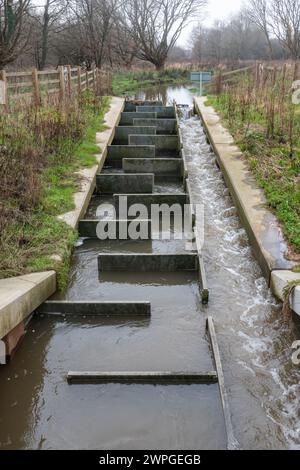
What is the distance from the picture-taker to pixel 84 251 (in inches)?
289

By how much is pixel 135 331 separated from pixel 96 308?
613 millimetres

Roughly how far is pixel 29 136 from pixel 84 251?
140 inches

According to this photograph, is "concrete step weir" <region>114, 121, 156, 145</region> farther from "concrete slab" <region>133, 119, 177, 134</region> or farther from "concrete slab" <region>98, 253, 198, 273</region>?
"concrete slab" <region>98, 253, 198, 273</region>

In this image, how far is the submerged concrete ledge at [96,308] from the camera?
5.55 meters

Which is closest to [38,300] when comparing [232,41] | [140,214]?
[140,214]

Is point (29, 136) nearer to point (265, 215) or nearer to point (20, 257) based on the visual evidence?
point (20, 257)

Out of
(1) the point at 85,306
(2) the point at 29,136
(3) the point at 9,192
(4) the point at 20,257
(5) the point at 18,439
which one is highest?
(2) the point at 29,136

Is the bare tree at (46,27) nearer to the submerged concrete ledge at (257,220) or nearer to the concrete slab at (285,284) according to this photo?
the submerged concrete ledge at (257,220)

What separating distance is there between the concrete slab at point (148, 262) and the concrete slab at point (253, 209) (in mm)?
1064

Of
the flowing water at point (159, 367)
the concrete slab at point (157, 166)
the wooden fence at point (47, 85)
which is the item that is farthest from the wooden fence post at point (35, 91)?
the flowing water at point (159, 367)

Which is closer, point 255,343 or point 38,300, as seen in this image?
point 255,343

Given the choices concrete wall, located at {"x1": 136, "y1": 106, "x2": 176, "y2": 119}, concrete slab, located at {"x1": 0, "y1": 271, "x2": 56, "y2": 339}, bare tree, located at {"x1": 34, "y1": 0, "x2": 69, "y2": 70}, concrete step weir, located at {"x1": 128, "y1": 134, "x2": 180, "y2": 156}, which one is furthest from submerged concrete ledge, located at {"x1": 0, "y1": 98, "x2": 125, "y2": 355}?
bare tree, located at {"x1": 34, "y1": 0, "x2": 69, "y2": 70}

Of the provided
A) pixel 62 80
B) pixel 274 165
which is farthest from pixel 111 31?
pixel 274 165

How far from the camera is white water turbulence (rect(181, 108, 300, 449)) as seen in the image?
4.00m
